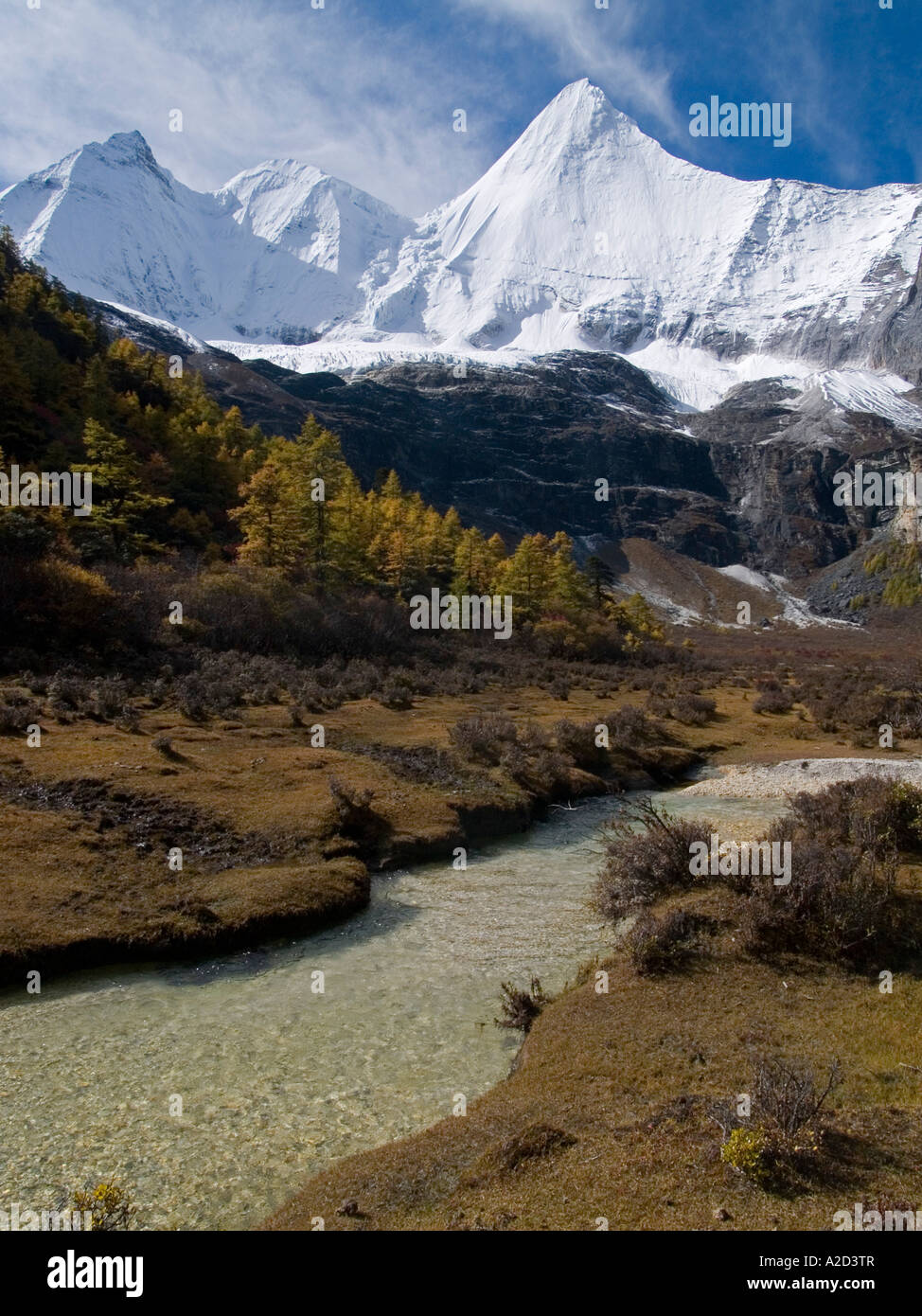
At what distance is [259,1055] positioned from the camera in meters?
10.9

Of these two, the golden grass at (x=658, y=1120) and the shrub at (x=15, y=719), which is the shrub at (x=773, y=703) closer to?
the golden grass at (x=658, y=1120)

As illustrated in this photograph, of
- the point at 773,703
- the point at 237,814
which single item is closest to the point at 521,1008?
the point at 237,814

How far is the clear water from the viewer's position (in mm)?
8469

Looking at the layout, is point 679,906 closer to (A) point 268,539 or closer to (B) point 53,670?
(B) point 53,670

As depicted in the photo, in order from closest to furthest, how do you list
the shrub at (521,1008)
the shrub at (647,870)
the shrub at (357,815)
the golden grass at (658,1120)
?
the golden grass at (658,1120) < the shrub at (521,1008) < the shrub at (647,870) < the shrub at (357,815)

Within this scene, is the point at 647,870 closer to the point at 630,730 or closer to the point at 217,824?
the point at 217,824

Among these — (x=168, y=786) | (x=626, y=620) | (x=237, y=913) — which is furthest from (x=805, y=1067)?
(x=626, y=620)

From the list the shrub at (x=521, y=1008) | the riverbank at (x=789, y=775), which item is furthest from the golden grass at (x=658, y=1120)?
the riverbank at (x=789, y=775)

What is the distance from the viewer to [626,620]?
83.7m

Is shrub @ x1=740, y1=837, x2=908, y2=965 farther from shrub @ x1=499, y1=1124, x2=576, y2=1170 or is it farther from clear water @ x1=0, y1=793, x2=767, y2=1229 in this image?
shrub @ x1=499, y1=1124, x2=576, y2=1170

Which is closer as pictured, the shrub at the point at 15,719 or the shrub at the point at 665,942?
the shrub at the point at 665,942

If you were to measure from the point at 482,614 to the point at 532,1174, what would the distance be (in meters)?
62.8

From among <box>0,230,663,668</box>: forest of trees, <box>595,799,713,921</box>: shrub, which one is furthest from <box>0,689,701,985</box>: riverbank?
<box>0,230,663,668</box>: forest of trees

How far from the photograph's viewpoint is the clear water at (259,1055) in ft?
27.8
